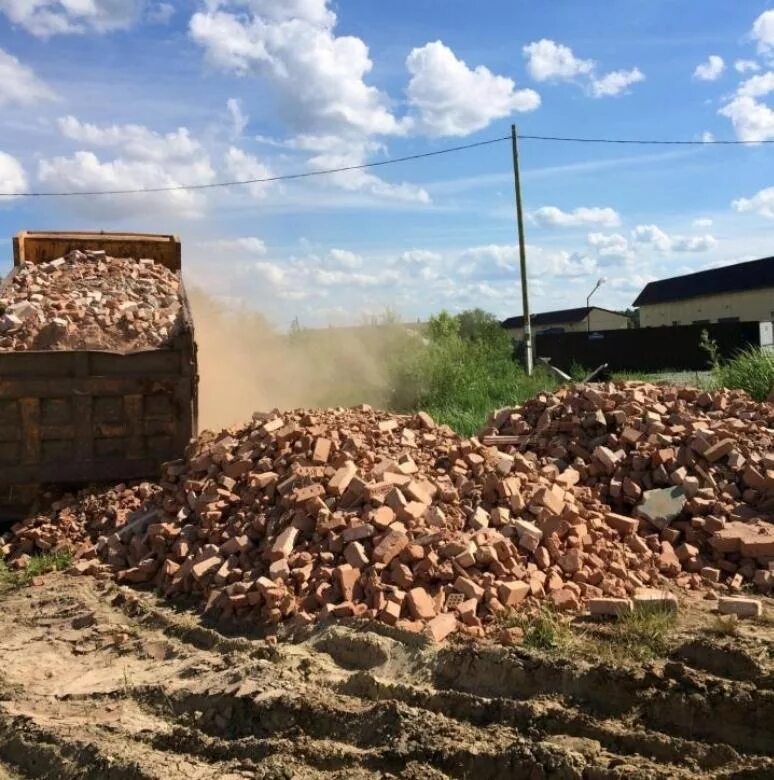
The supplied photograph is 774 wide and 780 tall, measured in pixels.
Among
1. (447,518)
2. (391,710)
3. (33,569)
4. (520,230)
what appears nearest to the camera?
(391,710)

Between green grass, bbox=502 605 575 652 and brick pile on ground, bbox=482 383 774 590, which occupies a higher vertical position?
brick pile on ground, bbox=482 383 774 590

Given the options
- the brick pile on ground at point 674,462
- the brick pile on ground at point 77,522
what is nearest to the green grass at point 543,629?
the brick pile on ground at point 674,462

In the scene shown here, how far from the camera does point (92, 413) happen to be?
7637 mm

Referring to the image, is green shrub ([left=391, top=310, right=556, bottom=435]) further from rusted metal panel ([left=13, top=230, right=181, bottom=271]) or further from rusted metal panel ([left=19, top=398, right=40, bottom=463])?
rusted metal panel ([left=19, top=398, right=40, bottom=463])

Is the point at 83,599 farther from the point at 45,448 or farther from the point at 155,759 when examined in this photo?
the point at 155,759

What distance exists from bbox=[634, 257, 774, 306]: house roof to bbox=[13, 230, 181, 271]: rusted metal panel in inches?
1324

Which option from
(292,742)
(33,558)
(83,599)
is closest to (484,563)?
(292,742)

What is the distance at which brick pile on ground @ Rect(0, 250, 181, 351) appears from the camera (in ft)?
26.8

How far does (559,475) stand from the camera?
6875 millimetres

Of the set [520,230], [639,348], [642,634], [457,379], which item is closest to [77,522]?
[642,634]

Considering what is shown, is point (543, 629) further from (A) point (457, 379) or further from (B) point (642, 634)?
(A) point (457, 379)

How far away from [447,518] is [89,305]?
203 inches

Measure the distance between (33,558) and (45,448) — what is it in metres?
1.09

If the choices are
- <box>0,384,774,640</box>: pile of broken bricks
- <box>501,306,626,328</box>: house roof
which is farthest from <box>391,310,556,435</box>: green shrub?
<box>501,306,626,328</box>: house roof
